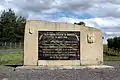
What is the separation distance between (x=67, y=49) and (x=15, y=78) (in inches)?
246

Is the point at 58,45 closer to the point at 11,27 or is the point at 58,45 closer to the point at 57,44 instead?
the point at 57,44

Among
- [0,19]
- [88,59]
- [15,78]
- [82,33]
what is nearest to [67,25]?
[82,33]

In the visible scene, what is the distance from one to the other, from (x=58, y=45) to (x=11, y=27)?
2464 inches

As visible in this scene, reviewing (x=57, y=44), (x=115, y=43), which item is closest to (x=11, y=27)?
(x=115, y=43)

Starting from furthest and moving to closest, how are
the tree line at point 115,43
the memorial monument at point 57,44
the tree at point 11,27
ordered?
the tree at point 11,27 → the tree line at point 115,43 → the memorial monument at point 57,44

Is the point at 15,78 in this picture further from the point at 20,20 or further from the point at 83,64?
the point at 20,20

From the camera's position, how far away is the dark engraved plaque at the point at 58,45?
20.5 m

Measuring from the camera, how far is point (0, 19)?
288ft

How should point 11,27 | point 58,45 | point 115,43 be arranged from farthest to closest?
point 11,27
point 115,43
point 58,45

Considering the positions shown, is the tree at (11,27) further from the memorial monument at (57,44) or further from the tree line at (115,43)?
the memorial monument at (57,44)

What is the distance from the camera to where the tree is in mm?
77750

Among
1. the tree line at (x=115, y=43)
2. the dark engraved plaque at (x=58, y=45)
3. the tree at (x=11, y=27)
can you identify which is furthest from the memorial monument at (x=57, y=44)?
the tree at (x=11, y=27)

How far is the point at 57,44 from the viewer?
2059 centimetres

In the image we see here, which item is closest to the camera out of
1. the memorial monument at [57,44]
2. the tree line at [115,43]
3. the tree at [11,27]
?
the memorial monument at [57,44]
